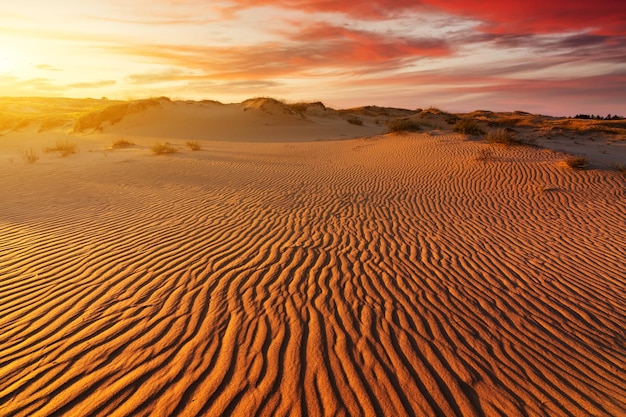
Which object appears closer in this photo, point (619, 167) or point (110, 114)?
point (619, 167)

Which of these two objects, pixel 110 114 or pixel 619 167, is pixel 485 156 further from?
pixel 110 114

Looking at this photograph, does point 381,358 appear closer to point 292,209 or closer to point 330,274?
point 330,274

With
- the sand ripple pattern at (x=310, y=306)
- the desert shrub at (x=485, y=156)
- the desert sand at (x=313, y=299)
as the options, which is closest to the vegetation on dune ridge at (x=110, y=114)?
the desert sand at (x=313, y=299)

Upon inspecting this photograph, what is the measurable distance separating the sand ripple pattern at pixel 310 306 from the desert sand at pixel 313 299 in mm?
21

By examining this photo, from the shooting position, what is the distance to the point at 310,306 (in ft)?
13.3

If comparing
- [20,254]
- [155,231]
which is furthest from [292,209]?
[20,254]

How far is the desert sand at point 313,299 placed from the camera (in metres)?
2.83

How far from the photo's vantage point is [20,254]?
533 centimetres

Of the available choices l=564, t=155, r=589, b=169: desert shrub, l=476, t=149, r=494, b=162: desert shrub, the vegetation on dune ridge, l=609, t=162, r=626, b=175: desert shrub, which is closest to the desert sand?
l=609, t=162, r=626, b=175: desert shrub

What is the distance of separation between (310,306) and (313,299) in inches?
6.6

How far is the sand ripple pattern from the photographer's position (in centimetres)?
282

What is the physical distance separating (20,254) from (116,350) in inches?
136

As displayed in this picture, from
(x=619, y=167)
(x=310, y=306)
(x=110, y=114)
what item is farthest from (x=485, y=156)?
(x=110, y=114)

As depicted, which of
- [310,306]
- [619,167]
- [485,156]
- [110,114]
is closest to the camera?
[310,306]
